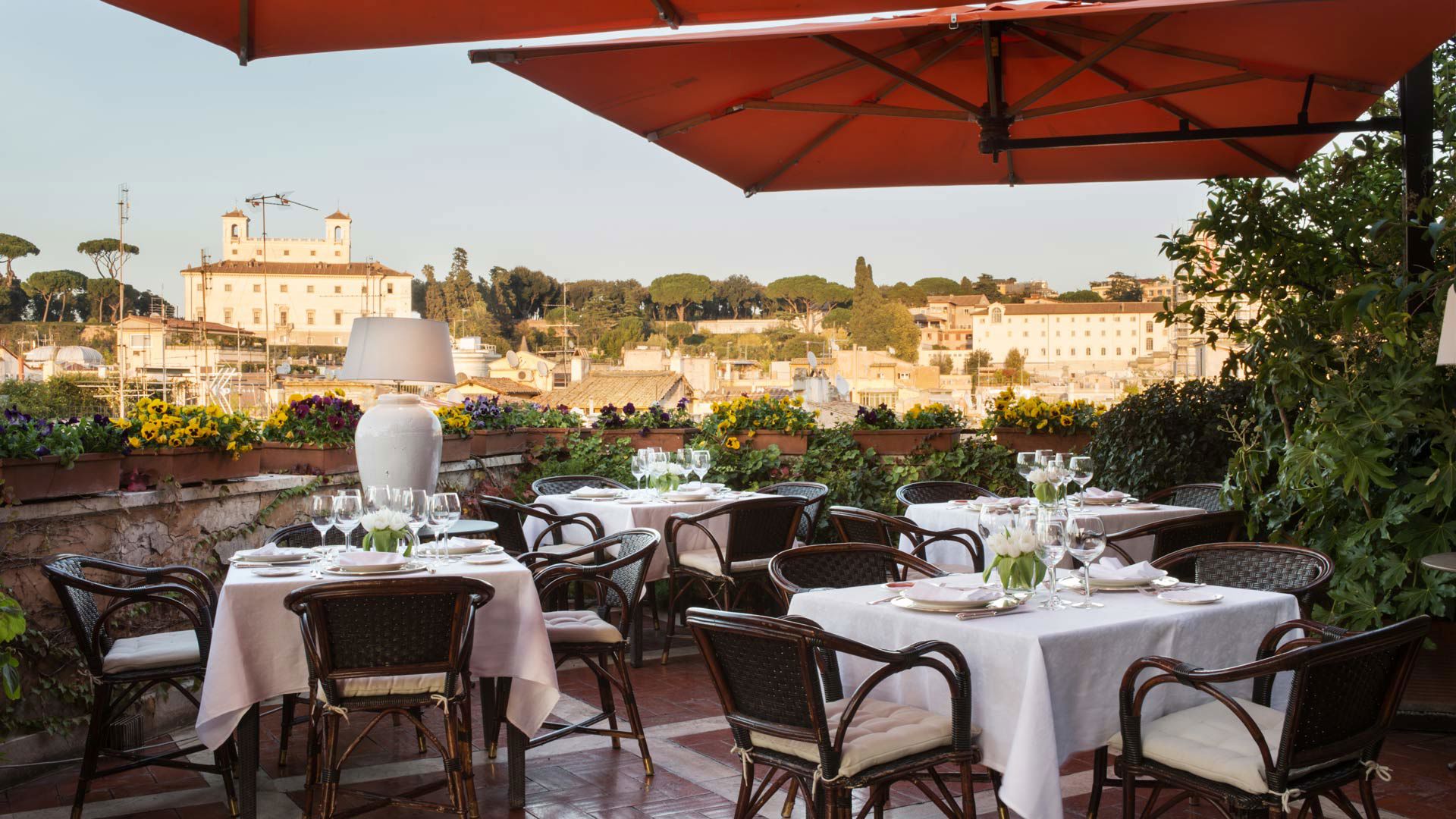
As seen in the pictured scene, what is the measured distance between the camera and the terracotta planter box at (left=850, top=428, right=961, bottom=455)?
281 inches

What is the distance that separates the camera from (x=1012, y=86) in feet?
15.0

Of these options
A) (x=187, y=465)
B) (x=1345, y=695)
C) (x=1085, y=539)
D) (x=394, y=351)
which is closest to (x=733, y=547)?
(x=394, y=351)

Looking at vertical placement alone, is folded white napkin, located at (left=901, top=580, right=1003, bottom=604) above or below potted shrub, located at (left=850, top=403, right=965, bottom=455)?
below

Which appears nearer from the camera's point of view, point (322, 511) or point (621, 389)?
point (322, 511)

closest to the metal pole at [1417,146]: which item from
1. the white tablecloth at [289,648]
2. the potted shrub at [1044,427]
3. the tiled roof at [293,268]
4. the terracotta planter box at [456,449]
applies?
the potted shrub at [1044,427]

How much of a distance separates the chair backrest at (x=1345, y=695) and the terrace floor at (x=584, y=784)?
94cm

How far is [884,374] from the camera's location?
34188 mm

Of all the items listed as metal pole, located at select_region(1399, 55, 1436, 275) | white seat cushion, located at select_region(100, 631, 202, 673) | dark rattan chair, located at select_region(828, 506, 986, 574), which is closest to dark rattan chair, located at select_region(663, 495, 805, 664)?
dark rattan chair, located at select_region(828, 506, 986, 574)

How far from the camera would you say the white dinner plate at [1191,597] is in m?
2.84

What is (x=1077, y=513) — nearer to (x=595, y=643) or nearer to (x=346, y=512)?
(x=595, y=643)

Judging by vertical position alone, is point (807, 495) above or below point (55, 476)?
below

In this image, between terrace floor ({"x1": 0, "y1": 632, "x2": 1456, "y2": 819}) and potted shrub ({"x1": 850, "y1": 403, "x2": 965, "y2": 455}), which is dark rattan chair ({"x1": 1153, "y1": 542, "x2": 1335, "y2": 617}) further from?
potted shrub ({"x1": 850, "y1": 403, "x2": 965, "y2": 455})

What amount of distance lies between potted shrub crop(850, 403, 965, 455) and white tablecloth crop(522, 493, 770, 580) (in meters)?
1.60

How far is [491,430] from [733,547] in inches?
91.4
